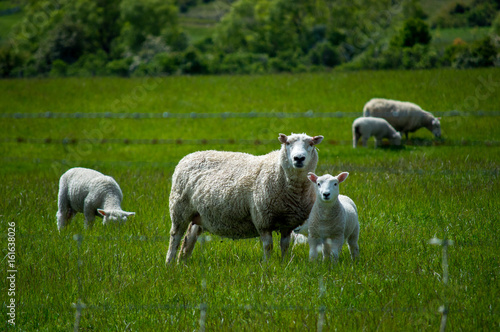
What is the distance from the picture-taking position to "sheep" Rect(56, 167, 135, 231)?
8.41 meters

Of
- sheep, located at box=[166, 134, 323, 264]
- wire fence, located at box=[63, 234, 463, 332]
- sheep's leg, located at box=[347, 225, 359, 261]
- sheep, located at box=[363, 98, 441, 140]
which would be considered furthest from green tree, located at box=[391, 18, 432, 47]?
wire fence, located at box=[63, 234, 463, 332]

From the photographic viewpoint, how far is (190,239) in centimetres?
637

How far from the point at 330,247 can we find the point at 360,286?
33.5 inches

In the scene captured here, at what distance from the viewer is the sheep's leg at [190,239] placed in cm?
633

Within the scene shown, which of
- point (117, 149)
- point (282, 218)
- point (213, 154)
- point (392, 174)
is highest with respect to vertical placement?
point (213, 154)

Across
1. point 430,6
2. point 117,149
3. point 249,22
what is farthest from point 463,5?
point 117,149

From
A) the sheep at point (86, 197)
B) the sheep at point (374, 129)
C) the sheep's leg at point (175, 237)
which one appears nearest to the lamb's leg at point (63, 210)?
the sheep at point (86, 197)

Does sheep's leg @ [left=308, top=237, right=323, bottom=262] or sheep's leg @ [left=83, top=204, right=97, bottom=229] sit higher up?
sheep's leg @ [left=308, top=237, right=323, bottom=262]

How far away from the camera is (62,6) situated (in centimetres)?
6694

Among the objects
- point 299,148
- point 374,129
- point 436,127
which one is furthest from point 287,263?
point 436,127

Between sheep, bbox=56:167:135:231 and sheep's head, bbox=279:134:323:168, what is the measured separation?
3.62 metres

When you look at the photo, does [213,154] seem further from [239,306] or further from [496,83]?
[496,83]

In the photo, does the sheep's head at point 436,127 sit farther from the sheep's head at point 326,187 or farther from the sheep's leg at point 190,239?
the sheep's head at point 326,187

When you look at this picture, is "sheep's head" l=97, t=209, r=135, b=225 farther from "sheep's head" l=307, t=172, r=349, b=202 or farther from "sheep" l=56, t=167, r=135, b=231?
"sheep's head" l=307, t=172, r=349, b=202
